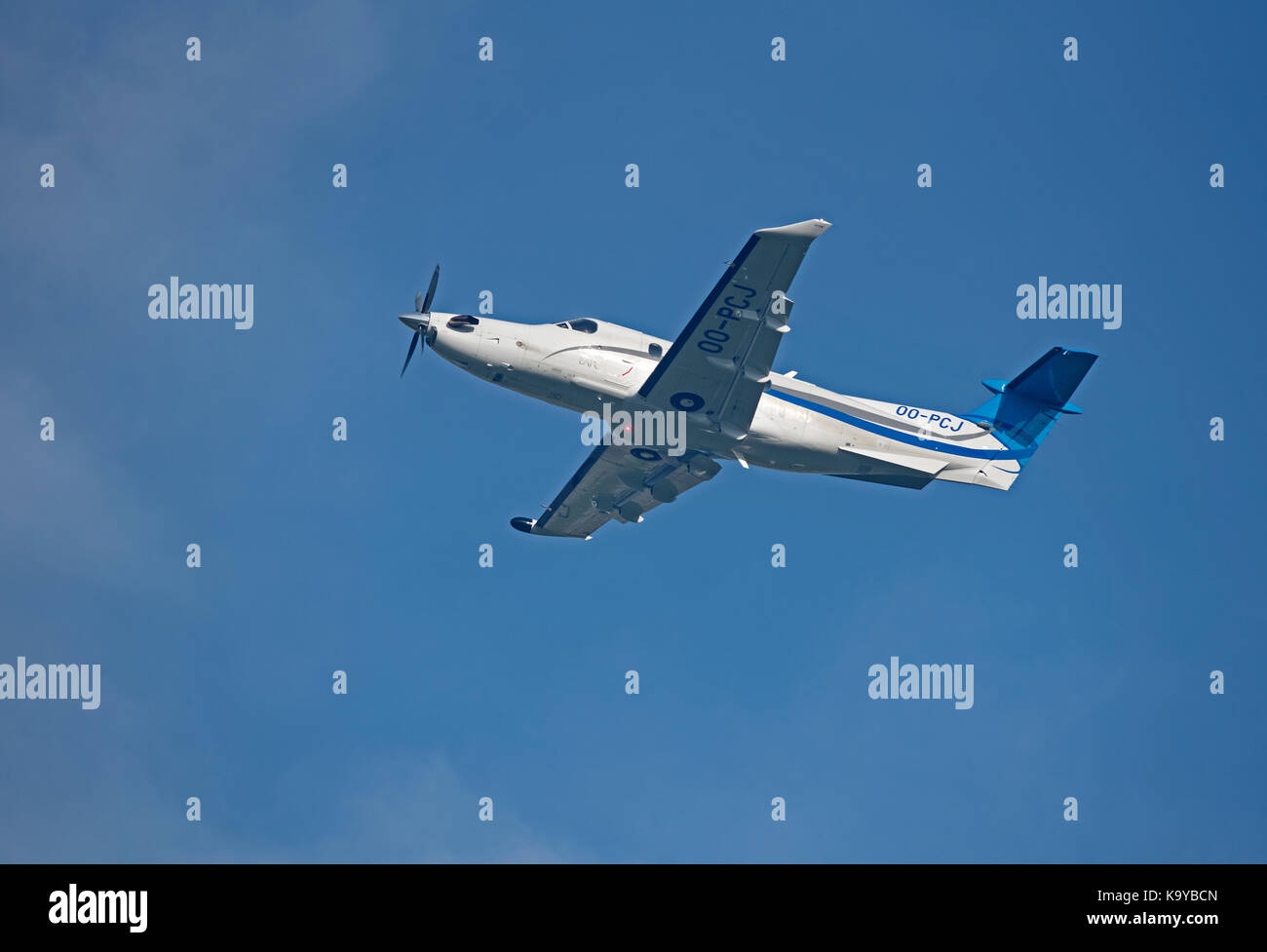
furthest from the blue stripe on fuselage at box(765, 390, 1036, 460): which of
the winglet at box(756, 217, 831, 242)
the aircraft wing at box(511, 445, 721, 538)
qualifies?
the winglet at box(756, 217, 831, 242)

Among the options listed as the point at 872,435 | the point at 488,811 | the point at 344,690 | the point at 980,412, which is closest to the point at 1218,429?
the point at 980,412

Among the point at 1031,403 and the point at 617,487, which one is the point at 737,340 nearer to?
the point at 617,487

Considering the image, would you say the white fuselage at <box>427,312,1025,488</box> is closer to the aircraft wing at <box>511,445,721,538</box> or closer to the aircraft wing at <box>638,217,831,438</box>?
the aircraft wing at <box>638,217,831,438</box>

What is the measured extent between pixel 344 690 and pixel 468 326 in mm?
13701

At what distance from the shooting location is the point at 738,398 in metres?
39.0

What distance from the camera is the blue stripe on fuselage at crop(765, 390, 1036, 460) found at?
41.7 meters

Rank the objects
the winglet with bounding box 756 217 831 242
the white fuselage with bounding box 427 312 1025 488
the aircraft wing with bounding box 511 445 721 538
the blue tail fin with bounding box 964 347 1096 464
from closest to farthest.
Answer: the winglet with bounding box 756 217 831 242, the white fuselage with bounding box 427 312 1025 488, the aircraft wing with bounding box 511 445 721 538, the blue tail fin with bounding box 964 347 1096 464

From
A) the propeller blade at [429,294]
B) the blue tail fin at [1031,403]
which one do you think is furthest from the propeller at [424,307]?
the blue tail fin at [1031,403]

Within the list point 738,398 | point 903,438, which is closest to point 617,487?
point 738,398

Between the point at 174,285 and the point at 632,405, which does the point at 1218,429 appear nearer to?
the point at 632,405

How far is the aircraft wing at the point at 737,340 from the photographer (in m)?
35.4

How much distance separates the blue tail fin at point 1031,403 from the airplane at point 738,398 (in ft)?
0.17

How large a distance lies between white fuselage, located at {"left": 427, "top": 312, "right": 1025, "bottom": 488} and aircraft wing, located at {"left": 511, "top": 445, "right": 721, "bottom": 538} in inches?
77.8

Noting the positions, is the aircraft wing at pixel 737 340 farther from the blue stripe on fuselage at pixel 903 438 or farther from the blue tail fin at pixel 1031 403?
the blue tail fin at pixel 1031 403
